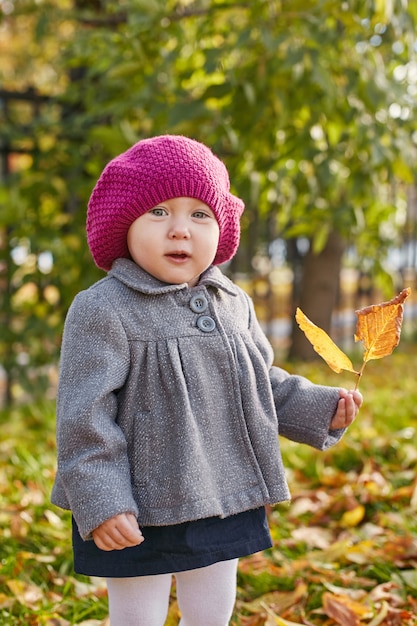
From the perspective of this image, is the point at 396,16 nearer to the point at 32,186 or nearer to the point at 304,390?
the point at 304,390

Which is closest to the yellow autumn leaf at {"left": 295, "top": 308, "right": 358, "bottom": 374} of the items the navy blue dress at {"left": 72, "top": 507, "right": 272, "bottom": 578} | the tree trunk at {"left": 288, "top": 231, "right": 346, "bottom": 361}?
the navy blue dress at {"left": 72, "top": 507, "right": 272, "bottom": 578}

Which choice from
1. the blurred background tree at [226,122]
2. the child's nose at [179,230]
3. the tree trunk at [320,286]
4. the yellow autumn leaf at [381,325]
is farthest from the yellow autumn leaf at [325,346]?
the tree trunk at [320,286]

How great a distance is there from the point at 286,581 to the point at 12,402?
2873 millimetres

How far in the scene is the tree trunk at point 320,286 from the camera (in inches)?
230

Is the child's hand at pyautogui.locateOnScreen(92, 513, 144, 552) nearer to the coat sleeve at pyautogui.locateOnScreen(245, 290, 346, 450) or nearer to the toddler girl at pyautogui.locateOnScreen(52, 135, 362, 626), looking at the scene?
the toddler girl at pyautogui.locateOnScreen(52, 135, 362, 626)

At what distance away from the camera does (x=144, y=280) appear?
1.56 metres

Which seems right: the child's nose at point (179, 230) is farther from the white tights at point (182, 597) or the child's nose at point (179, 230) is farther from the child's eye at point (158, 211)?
the white tights at point (182, 597)

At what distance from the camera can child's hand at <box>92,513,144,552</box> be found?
1387 millimetres

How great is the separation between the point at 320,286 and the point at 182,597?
4.39 m

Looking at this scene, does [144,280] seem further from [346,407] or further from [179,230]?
[346,407]

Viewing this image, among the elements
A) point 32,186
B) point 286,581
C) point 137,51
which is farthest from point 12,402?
point 286,581

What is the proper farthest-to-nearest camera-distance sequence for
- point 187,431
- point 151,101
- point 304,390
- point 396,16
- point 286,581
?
point 151,101 < point 396,16 < point 286,581 < point 304,390 < point 187,431

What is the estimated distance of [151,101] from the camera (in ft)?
10.8

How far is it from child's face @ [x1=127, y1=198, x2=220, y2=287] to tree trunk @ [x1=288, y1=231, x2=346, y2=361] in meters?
4.29
